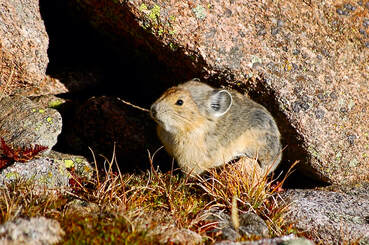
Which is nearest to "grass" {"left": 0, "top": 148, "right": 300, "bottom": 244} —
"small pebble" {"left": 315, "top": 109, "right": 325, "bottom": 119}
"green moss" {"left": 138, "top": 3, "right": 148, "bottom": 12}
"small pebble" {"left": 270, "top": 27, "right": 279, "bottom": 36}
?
"small pebble" {"left": 315, "top": 109, "right": 325, "bottom": 119}

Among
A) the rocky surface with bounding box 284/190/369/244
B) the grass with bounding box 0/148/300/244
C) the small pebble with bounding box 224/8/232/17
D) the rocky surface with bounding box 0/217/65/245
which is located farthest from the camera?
the small pebble with bounding box 224/8/232/17

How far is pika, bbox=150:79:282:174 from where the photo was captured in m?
6.55

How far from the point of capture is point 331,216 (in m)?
6.52

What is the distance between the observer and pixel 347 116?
23.4 feet

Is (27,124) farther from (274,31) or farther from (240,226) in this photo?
(274,31)

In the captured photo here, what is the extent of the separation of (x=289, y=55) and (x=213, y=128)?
1.71 m

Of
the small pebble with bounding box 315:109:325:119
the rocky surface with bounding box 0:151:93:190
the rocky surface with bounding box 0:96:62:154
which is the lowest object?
the rocky surface with bounding box 0:151:93:190

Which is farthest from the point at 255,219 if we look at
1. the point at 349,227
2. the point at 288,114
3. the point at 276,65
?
the point at 276,65

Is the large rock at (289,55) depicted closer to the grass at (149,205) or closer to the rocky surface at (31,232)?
the grass at (149,205)

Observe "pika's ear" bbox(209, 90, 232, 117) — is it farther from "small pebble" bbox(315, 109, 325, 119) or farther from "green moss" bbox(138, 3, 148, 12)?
"green moss" bbox(138, 3, 148, 12)

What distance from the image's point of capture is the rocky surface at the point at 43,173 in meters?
6.26

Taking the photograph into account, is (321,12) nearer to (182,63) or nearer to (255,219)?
(182,63)

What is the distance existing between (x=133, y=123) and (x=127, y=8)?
88.4 inches

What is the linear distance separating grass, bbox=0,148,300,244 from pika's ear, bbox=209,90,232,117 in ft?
2.87
